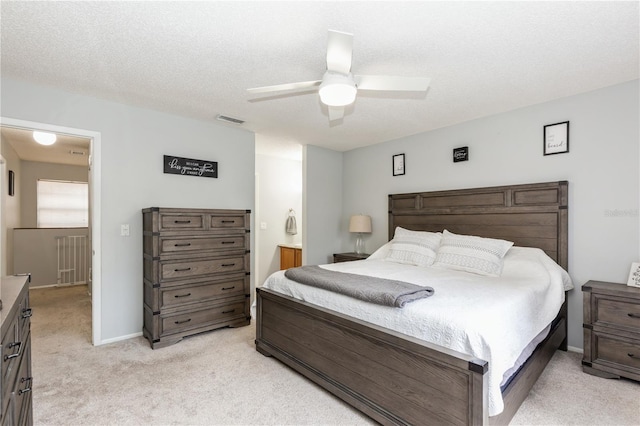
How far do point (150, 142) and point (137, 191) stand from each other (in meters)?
0.55

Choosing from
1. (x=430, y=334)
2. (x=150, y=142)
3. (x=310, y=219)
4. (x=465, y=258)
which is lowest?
(x=430, y=334)

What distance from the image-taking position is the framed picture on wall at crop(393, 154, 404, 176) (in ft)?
14.4

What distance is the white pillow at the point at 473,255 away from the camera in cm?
289

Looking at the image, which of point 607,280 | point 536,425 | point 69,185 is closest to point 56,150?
point 69,185

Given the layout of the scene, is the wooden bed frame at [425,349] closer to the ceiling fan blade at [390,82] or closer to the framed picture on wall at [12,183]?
the ceiling fan blade at [390,82]

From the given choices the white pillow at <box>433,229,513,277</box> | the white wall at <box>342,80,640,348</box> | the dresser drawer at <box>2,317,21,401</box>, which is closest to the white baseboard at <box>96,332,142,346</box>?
the dresser drawer at <box>2,317,21,401</box>

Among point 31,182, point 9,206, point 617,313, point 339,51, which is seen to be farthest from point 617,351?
point 31,182

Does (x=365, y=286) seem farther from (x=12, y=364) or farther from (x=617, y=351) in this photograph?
(x=617, y=351)

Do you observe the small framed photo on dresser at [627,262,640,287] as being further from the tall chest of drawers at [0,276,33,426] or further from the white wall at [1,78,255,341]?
the white wall at [1,78,255,341]

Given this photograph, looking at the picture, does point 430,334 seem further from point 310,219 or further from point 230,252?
point 310,219

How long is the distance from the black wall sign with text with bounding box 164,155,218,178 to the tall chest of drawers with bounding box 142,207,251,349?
0.59 metres

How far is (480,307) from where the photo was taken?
178 cm

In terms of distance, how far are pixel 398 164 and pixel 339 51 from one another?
286 centimetres

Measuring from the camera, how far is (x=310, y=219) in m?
4.85
